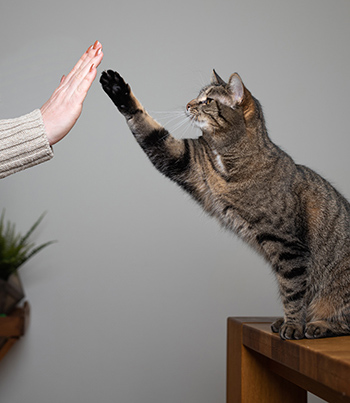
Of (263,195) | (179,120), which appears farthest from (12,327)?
(263,195)

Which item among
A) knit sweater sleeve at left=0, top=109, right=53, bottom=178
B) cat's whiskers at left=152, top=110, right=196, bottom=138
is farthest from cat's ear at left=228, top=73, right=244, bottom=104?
knit sweater sleeve at left=0, top=109, right=53, bottom=178

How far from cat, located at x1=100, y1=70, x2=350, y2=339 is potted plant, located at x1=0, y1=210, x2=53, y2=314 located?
0.90 m

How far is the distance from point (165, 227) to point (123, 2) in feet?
3.43

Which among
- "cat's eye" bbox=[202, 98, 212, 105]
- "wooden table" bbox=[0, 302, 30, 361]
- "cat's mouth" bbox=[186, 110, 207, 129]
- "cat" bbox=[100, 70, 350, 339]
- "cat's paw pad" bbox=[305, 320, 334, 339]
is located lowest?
"wooden table" bbox=[0, 302, 30, 361]

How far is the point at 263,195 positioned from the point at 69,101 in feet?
1.52

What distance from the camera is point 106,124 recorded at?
2082 millimetres

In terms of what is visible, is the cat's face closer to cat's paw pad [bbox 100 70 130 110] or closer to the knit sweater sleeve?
cat's paw pad [bbox 100 70 130 110]

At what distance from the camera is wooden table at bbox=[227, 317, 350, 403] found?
76 centimetres

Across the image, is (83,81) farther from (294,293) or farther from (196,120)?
(294,293)

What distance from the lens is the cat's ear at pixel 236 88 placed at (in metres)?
1.11

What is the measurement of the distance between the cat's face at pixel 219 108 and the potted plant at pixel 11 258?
39.0 inches

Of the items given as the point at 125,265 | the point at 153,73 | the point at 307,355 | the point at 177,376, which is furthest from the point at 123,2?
the point at 307,355

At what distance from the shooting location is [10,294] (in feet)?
5.66

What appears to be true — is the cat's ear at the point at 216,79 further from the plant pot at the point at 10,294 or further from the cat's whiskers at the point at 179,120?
the plant pot at the point at 10,294
